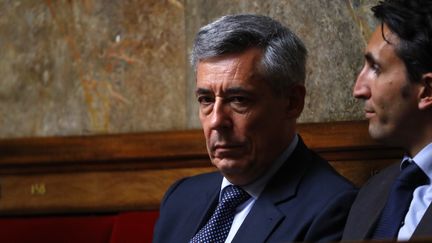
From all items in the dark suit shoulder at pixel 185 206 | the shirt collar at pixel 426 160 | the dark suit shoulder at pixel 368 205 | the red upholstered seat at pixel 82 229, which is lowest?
the red upholstered seat at pixel 82 229

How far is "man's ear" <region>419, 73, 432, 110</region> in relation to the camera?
2.63 meters

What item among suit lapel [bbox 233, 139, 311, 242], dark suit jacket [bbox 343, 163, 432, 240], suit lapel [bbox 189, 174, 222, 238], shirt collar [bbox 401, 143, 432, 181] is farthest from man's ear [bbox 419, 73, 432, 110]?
suit lapel [bbox 189, 174, 222, 238]

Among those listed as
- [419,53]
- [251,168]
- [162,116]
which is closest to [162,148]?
[162,116]

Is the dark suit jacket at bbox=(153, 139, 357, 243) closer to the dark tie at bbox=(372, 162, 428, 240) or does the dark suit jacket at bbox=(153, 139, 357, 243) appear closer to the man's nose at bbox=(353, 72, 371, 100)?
the dark tie at bbox=(372, 162, 428, 240)

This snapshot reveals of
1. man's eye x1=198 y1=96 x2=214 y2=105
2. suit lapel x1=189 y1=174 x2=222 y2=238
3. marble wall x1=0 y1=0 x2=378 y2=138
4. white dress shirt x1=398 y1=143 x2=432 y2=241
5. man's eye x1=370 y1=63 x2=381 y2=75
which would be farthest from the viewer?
marble wall x1=0 y1=0 x2=378 y2=138

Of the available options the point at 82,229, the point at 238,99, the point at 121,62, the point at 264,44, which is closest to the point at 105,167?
the point at 82,229

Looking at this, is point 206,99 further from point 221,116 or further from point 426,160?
point 426,160

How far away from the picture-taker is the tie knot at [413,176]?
2.67 metres

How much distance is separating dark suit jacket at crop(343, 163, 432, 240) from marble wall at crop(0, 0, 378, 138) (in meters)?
0.57

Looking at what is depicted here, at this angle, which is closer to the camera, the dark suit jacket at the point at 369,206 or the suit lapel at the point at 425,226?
the suit lapel at the point at 425,226

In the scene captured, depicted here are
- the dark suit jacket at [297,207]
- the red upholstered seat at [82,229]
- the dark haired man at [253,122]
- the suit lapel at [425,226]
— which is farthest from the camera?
the red upholstered seat at [82,229]

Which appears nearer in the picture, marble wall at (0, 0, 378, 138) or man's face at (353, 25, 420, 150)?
man's face at (353, 25, 420, 150)

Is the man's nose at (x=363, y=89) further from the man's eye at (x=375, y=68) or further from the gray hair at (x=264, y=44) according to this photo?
the gray hair at (x=264, y=44)

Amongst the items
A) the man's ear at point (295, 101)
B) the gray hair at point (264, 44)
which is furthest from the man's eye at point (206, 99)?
the man's ear at point (295, 101)
